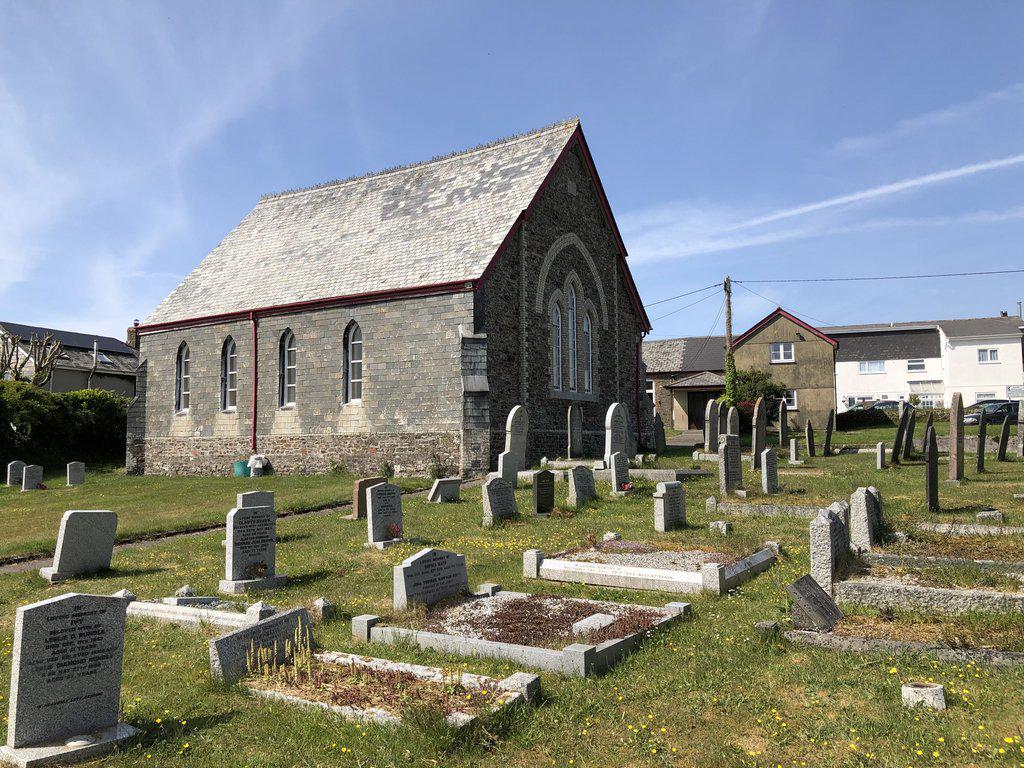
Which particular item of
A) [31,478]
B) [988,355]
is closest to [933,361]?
[988,355]

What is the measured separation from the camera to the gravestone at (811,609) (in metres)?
6.88

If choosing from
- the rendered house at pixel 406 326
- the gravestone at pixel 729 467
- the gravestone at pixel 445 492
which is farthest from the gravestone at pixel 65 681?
the rendered house at pixel 406 326

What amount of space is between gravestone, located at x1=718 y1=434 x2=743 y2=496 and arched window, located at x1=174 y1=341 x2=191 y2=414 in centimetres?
2122

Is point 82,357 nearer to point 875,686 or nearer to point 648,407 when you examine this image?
point 648,407

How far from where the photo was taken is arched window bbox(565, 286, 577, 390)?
27562mm

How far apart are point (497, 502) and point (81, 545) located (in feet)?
22.6

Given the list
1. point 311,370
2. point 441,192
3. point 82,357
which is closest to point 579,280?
point 441,192

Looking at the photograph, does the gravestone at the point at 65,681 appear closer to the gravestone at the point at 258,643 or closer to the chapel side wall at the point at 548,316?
the gravestone at the point at 258,643

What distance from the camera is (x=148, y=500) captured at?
20453 millimetres

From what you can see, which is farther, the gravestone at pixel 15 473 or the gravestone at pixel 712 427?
the gravestone at pixel 712 427

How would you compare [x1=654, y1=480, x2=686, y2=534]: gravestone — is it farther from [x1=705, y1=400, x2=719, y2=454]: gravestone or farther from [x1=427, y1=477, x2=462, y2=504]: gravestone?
[x1=705, y1=400, x2=719, y2=454]: gravestone

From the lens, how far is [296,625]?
7129 millimetres

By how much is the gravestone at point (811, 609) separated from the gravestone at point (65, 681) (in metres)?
5.55

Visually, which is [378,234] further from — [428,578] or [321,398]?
[428,578]
